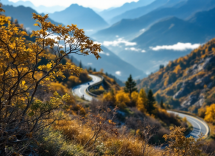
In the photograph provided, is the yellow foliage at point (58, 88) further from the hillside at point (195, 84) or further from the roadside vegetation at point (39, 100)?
the hillside at point (195, 84)

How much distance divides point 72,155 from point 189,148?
3734 millimetres

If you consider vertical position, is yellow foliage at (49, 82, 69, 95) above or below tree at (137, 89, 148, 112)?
above

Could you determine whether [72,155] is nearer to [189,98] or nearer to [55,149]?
[55,149]

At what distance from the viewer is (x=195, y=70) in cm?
18025

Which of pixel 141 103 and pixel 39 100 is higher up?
pixel 39 100

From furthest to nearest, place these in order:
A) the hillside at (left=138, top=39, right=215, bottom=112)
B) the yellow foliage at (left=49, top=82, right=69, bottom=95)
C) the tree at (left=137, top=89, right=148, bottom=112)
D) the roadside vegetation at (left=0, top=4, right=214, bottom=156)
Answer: the hillside at (left=138, top=39, right=215, bottom=112) → the tree at (left=137, top=89, right=148, bottom=112) → the yellow foliage at (left=49, top=82, right=69, bottom=95) → the roadside vegetation at (left=0, top=4, right=214, bottom=156)

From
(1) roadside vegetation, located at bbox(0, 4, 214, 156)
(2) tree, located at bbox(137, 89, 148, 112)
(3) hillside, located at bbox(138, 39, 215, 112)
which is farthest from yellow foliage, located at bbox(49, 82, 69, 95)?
(3) hillside, located at bbox(138, 39, 215, 112)

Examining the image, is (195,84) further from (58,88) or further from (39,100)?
(39,100)

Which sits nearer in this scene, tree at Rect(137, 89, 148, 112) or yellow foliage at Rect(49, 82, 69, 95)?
yellow foliage at Rect(49, 82, 69, 95)

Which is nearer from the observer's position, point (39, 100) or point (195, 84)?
point (39, 100)

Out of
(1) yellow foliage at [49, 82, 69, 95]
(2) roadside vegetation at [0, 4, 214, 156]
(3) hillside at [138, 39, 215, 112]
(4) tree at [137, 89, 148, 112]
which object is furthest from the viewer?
(3) hillside at [138, 39, 215, 112]

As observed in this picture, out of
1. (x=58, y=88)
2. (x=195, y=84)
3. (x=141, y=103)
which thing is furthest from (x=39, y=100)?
(x=195, y=84)

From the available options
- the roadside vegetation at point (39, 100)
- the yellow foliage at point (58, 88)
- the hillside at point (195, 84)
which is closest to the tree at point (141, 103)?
the yellow foliage at point (58, 88)

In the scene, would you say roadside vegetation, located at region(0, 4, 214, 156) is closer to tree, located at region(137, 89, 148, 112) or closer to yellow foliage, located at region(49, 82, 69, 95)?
yellow foliage, located at region(49, 82, 69, 95)
